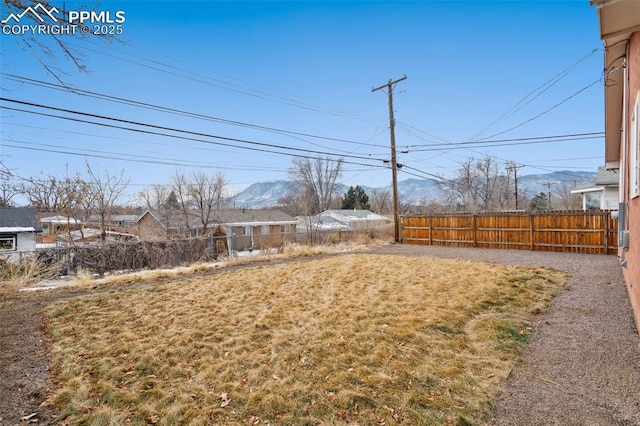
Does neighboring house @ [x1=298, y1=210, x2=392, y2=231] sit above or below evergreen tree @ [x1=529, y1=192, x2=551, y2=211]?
below

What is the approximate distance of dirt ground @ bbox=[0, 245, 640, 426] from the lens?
2.84m

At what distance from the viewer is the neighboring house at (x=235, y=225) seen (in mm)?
26859

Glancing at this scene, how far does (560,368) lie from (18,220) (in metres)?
24.1

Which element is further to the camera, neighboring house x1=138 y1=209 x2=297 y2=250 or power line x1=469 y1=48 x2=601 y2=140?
neighboring house x1=138 y1=209 x2=297 y2=250

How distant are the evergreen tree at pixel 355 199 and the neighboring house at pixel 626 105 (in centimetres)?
4470

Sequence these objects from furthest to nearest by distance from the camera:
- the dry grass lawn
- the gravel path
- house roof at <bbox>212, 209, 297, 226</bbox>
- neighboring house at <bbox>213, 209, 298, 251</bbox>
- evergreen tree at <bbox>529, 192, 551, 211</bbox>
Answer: evergreen tree at <bbox>529, 192, 551, 211</bbox> < house roof at <bbox>212, 209, 297, 226</bbox> < neighboring house at <bbox>213, 209, 298, 251</bbox> < the dry grass lawn < the gravel path

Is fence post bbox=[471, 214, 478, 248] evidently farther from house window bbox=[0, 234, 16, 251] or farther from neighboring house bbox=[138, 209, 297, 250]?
house window bbox=[0, 234, 16, 251]

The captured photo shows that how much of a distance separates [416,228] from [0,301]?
16.8 m

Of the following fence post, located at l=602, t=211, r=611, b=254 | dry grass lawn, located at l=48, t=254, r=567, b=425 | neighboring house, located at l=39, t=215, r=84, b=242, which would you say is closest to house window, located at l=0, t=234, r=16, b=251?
neighboring house, located at l=39, t=215, r=84, b=242

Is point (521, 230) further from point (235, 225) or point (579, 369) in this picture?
point (235, 225)

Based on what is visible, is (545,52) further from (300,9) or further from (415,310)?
(415,310)

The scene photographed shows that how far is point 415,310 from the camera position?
580 centimetres

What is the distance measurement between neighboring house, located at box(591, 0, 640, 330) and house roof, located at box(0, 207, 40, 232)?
23.6m

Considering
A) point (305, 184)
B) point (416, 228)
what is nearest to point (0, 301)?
point (416, 228)
